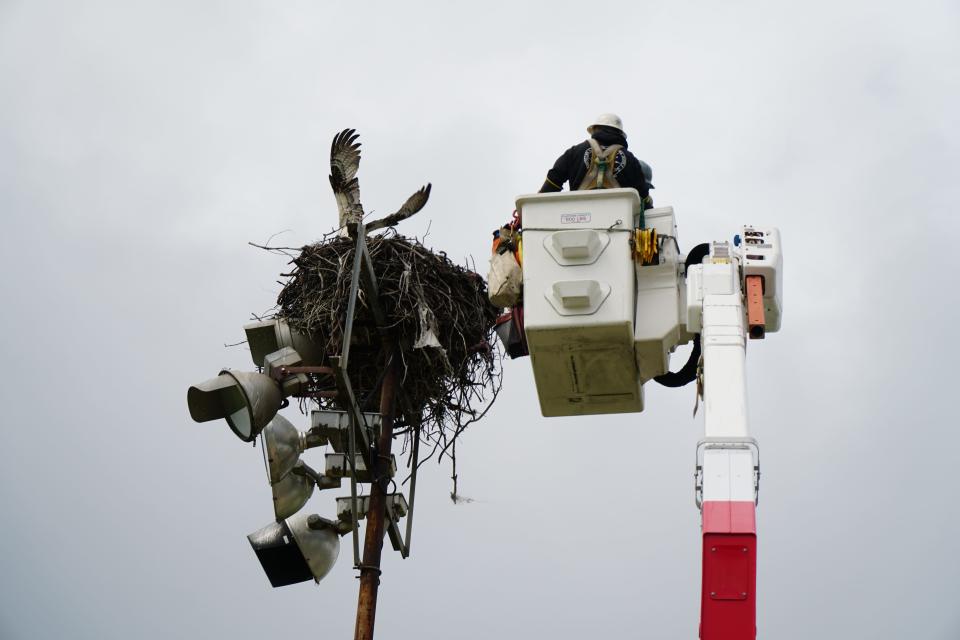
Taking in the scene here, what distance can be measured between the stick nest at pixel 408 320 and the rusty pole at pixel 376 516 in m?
0.13

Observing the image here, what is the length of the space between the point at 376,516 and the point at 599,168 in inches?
109

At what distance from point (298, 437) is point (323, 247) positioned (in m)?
1.83

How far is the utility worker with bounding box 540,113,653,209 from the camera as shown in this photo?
11.5m

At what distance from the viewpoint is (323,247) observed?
13.3 m

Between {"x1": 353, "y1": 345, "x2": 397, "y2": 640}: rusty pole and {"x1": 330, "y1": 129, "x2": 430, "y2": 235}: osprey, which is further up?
{"x1": 330, "y1": 129, "x2": 430, "y2": 235}: osprey

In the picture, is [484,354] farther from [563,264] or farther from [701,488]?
[701,488]

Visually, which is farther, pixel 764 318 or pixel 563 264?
pixel 563 264

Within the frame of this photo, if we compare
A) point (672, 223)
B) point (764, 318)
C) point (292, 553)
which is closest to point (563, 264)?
point (672, 223)

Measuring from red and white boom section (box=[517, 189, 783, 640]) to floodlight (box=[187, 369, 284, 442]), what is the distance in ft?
5.92

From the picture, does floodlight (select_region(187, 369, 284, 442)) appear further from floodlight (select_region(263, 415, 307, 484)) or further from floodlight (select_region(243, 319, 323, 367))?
floodlight (select_region(243, 319, 323, 367))

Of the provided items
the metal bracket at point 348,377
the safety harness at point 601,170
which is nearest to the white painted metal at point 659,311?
the safety harness at point 601,170

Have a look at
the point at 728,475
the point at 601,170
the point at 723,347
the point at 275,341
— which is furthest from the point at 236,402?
the point at 728,475

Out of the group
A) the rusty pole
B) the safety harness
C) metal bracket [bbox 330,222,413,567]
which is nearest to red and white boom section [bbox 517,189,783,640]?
the safety harness

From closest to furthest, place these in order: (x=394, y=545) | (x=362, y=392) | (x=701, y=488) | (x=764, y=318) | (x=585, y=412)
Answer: (x=701, y=488) < (x=764, y=318) < (x=585, y=412) < (x=394, y=545) < (x=362, y=392)
